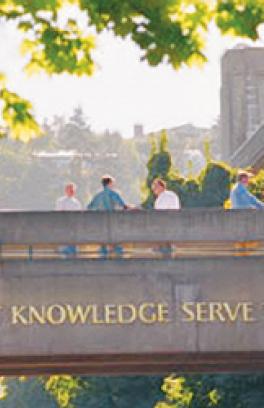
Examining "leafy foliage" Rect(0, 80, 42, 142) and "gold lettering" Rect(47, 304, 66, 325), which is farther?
"gold lettering" Rect(47, 304, 66, 325)

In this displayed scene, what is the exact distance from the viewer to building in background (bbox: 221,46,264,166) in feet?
257

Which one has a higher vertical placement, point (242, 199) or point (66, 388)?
point (242, 199)

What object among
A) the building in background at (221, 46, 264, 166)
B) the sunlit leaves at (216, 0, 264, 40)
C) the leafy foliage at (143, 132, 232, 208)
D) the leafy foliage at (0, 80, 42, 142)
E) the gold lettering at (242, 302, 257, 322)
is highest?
the building in background at (221, 46, 264, 166)

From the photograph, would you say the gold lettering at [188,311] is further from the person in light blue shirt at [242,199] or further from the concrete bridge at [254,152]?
the concrete bridge at [254,152]

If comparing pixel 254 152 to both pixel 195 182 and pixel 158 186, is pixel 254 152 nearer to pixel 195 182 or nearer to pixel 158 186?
pixel 195 182

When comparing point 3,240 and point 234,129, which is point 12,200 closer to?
point 234,129

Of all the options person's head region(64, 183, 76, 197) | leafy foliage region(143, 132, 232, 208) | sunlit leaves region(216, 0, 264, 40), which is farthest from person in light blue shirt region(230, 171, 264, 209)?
leafy foliage region(143, 132, 232, 208)

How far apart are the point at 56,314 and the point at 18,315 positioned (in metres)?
0.56

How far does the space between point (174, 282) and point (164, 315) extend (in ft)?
1.67

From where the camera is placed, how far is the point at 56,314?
24.9 metres

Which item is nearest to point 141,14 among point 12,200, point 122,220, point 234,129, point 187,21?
point 187,21

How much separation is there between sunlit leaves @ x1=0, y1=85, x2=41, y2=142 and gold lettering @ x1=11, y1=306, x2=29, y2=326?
10331 millimetres

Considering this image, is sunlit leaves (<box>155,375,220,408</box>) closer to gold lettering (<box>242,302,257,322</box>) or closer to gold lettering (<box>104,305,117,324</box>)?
gold lettering (<box>242,302,257,322</box>)

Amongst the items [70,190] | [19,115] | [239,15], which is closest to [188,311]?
[70,190]
